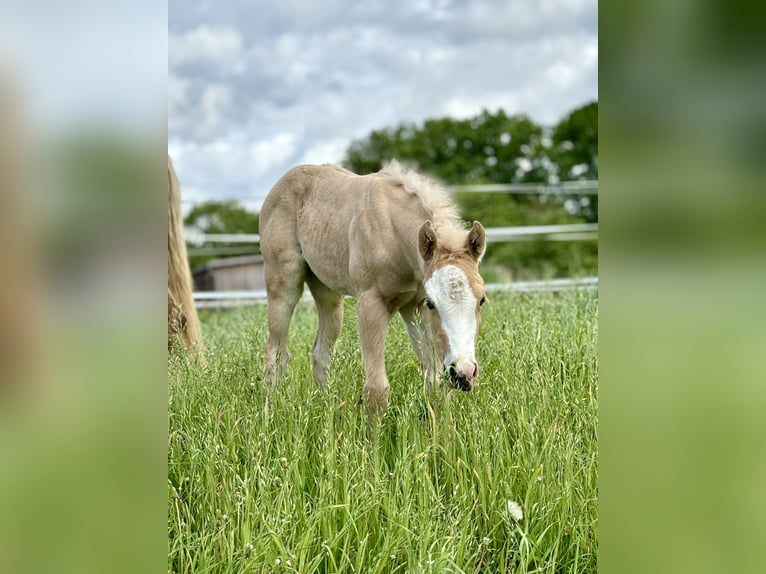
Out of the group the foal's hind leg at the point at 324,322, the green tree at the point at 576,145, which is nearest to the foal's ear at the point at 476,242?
the foal's hind leg at the point at 324,322

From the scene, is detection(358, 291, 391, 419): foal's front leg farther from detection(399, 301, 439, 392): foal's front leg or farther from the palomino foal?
detection(399, 301, 439, 392): foal's front leg

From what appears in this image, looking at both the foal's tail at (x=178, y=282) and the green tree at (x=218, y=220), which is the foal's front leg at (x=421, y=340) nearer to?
the foal's tail at (x=178, y=282)

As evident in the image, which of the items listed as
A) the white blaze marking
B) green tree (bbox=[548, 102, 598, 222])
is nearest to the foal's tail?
the white blaze marking

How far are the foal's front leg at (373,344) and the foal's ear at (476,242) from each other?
0.74m

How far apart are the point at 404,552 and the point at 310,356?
267 cm

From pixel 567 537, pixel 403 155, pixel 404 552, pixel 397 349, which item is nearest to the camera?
pixel 404 552

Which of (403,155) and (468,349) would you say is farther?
(403,155)

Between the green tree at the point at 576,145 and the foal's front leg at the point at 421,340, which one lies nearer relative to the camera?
the foal's front leg at the point at 421,340

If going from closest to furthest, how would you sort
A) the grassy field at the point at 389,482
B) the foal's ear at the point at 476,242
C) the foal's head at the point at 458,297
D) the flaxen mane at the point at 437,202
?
the grassy field at the point at 389,482 < the foal's head at the point at 458,297 < the foal's ear at the point at 476,242 < the flaxen mane at the point at 437,202

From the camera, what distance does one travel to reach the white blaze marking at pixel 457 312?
9.07ft

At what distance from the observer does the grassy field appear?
2.02 m
